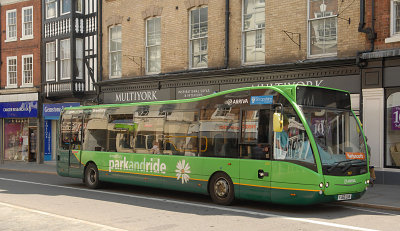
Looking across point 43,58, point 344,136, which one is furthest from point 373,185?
point 43,58

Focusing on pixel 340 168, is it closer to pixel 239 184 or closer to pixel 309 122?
pixel 309 122

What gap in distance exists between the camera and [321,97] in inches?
412

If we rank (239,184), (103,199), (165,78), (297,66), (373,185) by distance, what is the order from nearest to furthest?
1. (239,184)
2. (103,199)
3. (373,185)
4. (297,66)
5. (165,78)

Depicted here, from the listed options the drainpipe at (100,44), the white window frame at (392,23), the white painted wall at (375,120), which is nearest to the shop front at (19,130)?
the drainpipe at (100,44)

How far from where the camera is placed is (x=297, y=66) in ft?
53.5

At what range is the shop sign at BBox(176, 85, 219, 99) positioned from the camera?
19.2m

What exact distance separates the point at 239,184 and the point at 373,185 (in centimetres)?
528

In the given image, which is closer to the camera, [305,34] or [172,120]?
[172,120]

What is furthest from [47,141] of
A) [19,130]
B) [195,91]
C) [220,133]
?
[220,133]

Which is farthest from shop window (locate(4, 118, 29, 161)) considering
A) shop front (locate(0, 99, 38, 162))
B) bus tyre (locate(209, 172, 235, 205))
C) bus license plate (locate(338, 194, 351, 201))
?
bus license plate (locate(338, 194, 351, 201))

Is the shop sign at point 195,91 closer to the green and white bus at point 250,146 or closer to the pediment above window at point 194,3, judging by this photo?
the pediment above window at point 194,3

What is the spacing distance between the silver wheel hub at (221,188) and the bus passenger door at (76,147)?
6.16m

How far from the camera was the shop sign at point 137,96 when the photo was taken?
21312 millimetres

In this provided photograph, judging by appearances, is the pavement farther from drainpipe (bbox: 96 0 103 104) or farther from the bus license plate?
drainpipe (bbox: 96 0 103 104)
